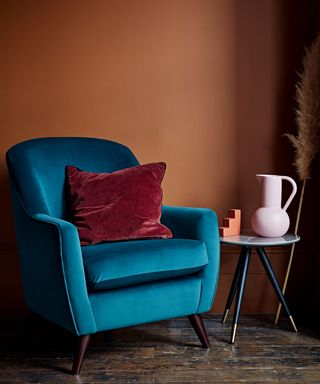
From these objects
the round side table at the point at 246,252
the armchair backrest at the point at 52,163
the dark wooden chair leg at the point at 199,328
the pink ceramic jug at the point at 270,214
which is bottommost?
the dark wooden chair leg at the point at 199,328

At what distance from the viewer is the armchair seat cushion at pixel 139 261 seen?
2.28 meters

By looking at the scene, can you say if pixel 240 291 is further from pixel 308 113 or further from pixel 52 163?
pixel 52 163

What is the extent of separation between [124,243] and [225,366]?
2.26 feet

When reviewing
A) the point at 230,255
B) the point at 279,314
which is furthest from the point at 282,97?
the point at 279,314

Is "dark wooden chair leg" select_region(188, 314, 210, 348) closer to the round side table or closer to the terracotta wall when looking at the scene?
the round side table

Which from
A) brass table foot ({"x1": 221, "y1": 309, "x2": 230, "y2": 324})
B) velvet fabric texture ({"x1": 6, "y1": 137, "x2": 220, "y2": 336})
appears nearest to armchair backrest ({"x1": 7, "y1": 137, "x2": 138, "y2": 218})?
velvet fabric texture ({"x1": 6, "y1": 137, "x2": 220, "y2": 336})

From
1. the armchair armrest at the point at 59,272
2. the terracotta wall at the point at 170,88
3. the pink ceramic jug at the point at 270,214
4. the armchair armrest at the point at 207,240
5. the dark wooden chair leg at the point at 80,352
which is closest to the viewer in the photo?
the armchair armrest at the point at 59,272

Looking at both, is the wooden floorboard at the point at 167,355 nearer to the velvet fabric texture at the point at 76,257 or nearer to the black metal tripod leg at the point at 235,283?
the black metal tripod leg at the point at 235,283

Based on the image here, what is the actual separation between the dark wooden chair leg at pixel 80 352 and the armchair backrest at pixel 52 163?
0.59 meters

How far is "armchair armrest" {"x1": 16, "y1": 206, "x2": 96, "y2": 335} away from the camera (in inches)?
88.3

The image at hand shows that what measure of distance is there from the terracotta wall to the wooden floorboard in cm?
42

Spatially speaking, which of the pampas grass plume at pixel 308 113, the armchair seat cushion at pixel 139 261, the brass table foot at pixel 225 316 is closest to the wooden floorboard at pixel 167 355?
the brass table foot at pixel 225 316

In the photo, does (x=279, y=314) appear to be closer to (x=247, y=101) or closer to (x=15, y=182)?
(x=247, y=101)

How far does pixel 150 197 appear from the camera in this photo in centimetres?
273
